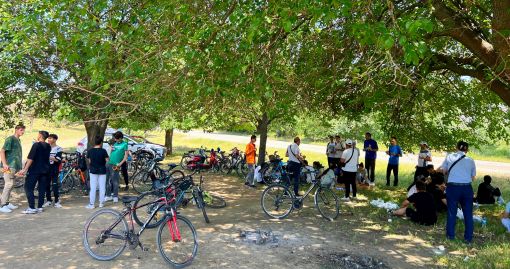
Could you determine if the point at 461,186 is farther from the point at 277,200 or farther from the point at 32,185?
the point at 32,185

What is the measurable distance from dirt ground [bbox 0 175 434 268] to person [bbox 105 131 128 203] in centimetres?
63

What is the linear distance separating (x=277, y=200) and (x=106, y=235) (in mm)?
4206

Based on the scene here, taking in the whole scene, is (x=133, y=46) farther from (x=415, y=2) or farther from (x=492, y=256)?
(x=492, y=256)

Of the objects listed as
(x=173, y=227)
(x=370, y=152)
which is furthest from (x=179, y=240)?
(x=370, y=152)

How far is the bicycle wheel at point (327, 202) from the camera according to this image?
8820 mm

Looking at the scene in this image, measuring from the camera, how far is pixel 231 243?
22.2 ft

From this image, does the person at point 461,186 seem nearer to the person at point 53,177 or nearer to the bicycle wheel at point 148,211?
the bicycle wheel at point 148,211

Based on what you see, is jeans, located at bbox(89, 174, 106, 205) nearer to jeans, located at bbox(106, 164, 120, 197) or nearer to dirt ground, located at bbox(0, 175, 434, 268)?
dirt ground, located at bbox(0, 175, 434, 268)

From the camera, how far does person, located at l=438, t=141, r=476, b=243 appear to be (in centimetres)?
725

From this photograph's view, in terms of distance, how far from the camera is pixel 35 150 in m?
8.26

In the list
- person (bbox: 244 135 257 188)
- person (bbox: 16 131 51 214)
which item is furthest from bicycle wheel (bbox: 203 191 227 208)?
person (bbox: 16 131 51 214)

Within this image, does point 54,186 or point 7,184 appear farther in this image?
point 54,186

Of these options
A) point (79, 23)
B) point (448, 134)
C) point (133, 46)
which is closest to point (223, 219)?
point (133, 46)

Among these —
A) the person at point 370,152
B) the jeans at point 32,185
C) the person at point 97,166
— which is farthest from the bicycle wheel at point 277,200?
the person at point 370,152
